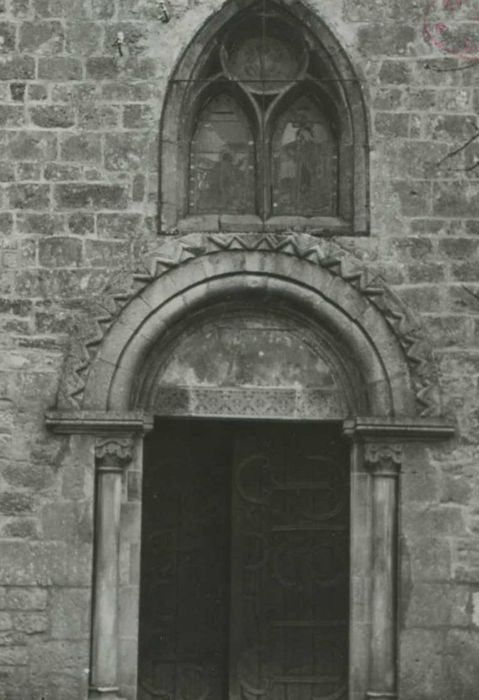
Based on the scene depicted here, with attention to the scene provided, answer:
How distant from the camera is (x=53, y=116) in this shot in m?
15.2

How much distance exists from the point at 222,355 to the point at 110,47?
221 centimetres

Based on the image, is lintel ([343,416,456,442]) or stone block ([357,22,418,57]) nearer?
lintel ([343,416,456,442])

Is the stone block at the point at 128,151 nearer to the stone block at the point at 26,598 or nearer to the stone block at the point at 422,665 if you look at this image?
the stone block at the point at 26,598

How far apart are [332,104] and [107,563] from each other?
→ 3460 millimetres

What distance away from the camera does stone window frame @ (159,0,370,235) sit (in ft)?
49.9

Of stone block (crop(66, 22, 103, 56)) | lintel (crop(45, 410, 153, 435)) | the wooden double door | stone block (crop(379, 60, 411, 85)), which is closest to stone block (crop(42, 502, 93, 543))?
lintel (crop(45, 410, 153, 435))

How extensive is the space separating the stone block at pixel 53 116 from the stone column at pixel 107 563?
2141 mm

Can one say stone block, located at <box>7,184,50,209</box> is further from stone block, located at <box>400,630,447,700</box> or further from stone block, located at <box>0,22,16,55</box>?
stone block, located at <box>400,630,447,700</box>

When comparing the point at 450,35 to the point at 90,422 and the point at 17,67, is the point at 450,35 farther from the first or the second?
the point at 90,422

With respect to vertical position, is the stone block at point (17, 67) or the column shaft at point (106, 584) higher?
the stone block at point (17, 67)

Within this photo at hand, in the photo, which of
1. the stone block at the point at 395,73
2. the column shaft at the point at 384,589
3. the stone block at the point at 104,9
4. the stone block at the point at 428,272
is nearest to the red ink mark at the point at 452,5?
the stone block at the point at 395,73

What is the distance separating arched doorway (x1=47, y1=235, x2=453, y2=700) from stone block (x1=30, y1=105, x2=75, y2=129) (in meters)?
1.11

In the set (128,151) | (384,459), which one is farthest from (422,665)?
(128,151)

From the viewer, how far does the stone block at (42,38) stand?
15.2 m
